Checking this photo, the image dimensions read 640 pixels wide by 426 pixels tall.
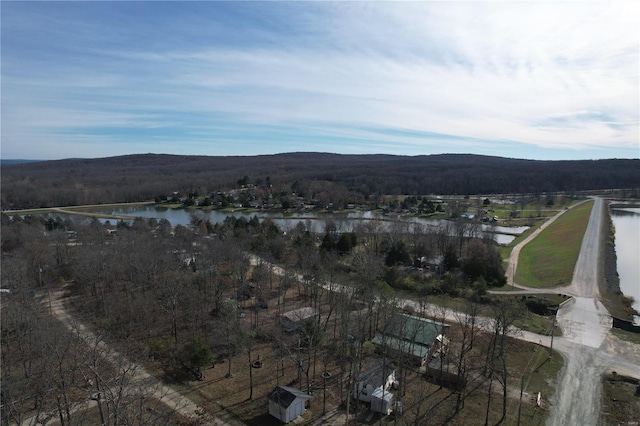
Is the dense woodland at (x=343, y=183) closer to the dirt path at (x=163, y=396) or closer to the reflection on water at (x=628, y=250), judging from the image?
the reflection on water at (x=628, y=250)

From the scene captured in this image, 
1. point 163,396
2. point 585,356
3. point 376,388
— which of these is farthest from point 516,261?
point 163,396

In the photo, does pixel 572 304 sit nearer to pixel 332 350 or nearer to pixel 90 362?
pixel 332 350

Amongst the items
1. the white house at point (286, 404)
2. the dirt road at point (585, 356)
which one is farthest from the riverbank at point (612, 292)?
the white house at point (286, 404)

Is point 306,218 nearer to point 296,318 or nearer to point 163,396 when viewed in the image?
point 296,318

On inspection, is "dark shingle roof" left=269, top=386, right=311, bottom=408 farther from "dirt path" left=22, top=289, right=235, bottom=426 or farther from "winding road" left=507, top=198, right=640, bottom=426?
"winding road" left=507, top=198, right=640, bottom=426

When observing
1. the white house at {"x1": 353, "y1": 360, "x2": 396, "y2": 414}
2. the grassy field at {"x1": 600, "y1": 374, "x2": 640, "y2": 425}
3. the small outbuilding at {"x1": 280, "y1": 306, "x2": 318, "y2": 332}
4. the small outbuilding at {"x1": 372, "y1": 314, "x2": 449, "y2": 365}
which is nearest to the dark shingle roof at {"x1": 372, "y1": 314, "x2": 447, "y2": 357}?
the small outbuilding at {"x1": 372, "y1": 314, "x2": 449, "y2": 365}
